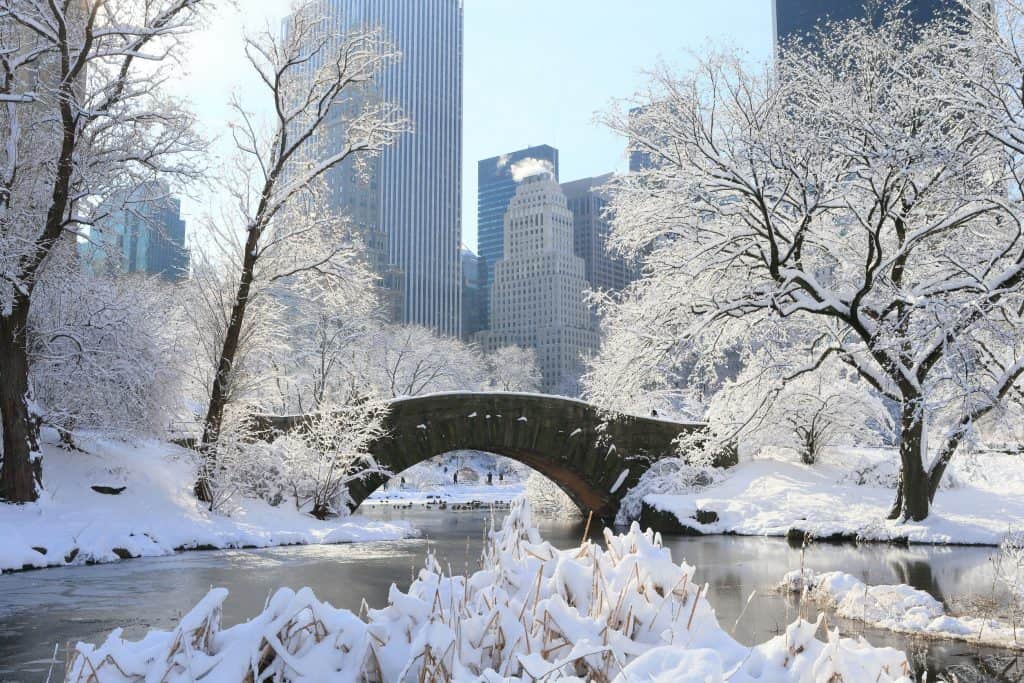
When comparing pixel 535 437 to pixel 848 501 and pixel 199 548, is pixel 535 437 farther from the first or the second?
pixel 199 548

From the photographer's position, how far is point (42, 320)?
55.0 feet

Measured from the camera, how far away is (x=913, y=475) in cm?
1728

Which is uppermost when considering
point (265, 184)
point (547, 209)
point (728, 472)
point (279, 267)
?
point (547, 209)

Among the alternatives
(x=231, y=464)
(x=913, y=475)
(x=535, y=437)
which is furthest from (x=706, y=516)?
(x=231, y=464)

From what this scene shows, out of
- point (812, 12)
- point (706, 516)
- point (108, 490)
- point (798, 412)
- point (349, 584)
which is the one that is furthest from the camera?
point (812, 12)

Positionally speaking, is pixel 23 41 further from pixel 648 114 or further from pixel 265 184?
pixel 648 114

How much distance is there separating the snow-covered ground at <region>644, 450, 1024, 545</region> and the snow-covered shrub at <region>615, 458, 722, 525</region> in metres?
0.40

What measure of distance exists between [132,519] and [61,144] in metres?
7.07

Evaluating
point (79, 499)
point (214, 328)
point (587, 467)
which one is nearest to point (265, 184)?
point (214, 328)

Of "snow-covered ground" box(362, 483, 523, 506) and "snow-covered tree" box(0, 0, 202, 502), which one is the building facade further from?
"snow-covered tree" box(0, 0, 202, 502)

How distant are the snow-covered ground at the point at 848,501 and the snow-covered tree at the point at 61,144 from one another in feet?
50.6

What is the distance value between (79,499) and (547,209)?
101 metres

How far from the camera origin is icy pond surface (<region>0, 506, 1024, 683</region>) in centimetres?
782

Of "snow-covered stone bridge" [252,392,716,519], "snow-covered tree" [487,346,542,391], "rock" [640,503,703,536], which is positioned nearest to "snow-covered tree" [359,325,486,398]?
"snow-covered tree" [487,346,542,391]
